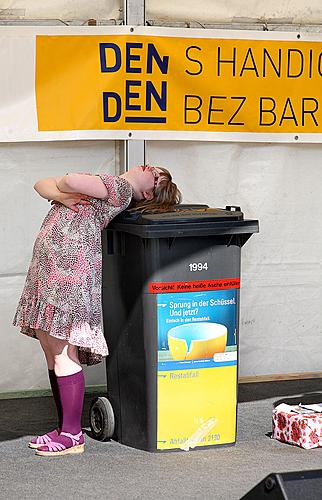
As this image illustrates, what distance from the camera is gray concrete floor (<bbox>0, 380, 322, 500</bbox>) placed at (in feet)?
15.4

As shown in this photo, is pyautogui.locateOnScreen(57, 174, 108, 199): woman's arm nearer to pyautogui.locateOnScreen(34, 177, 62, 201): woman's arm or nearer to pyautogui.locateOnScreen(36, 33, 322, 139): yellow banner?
pyautogui.locateOnScreen(34, 177, 62, 201): woman's arm

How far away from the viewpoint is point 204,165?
6.60 meters

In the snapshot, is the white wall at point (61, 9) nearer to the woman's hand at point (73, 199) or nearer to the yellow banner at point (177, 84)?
the yellow banner at point (177, 84)

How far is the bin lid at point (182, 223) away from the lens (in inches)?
197

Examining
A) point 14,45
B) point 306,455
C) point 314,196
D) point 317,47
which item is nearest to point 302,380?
point 314,196

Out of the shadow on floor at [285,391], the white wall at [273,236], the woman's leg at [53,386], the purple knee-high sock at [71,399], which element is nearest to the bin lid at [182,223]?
the woman's leg at [53,386]

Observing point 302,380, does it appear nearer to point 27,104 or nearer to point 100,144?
point 100,144

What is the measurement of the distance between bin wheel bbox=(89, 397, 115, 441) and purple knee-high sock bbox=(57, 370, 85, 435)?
16 cm

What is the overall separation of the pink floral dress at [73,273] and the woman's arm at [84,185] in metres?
0.04

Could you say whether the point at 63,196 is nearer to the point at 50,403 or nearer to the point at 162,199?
the point at 162,199

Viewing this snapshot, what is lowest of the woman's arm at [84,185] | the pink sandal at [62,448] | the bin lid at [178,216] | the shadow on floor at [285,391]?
the shadow on floor at [285,391]

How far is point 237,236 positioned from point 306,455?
111cm

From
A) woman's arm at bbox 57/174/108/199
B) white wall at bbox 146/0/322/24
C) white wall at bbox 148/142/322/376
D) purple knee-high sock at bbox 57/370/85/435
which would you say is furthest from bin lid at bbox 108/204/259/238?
white wall at bbox 146/0/322/24

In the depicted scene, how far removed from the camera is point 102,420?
5410 millimetres
